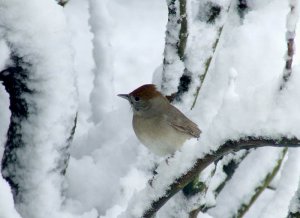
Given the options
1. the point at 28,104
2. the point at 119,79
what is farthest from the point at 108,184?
the point at 119,79

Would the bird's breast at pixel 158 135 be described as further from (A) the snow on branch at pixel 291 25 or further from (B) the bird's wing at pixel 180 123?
(A) the snow on branch at pixel 291 25

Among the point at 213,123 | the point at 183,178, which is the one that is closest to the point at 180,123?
the point at 183,178

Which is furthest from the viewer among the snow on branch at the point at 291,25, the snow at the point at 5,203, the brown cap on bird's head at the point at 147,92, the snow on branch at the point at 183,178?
the brown cap on bird's head at the point at 147,92

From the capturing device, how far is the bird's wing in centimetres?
314

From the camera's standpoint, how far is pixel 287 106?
164 cm

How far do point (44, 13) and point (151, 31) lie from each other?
3.15 meters

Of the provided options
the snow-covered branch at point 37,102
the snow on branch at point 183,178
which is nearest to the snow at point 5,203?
the snow on branch at point 183,178

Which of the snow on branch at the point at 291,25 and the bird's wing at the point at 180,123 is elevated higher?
the snow on branch at the point at 291,25

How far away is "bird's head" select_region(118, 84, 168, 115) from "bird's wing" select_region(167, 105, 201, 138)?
0.08 meters

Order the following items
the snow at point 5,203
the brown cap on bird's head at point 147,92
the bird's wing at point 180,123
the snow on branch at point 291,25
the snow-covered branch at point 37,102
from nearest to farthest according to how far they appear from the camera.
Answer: the snow at point 5,203 → the snow on branch at point 291,25 → the snow-covered branch at point 37,102 → the bird's wing at point 180,123 → the brown cap on bird's head at point 147,92

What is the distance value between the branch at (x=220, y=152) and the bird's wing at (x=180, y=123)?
107cm

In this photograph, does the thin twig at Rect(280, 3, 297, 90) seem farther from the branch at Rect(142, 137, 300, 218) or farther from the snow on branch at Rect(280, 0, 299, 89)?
the branch at Rect(142, 137, 300, 218)

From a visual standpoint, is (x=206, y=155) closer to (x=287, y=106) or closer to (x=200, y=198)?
(x=287, y=106)

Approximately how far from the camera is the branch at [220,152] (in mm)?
1651
